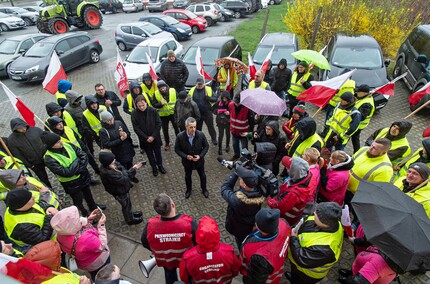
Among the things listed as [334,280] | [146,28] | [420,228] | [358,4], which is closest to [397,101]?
[358,4]

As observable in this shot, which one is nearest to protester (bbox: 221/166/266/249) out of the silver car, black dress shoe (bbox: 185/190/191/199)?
black dress shoe (bbox: 185/190/191/199)

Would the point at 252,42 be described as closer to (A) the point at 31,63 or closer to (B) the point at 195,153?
(A) the point at 31,63

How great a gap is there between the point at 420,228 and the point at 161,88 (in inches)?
203

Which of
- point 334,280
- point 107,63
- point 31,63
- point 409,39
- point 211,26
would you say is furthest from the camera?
point 211,26

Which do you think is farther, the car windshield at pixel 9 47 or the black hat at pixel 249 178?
the car windshield at pixel 9 47

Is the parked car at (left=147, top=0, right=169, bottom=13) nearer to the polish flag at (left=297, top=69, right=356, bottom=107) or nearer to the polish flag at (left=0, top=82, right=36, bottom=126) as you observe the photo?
the polish flag at (left=0, top=82, right=36, bottom=126)

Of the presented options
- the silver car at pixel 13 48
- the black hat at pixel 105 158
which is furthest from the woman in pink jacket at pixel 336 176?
the silver car at pixel 13 48

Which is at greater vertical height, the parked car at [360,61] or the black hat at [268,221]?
the black hat at [268,221]

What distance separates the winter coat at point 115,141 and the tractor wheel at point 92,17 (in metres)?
17.5

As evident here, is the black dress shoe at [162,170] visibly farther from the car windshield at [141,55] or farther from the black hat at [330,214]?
the car windshield at [141,55]

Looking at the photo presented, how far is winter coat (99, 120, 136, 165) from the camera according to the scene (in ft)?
15.2

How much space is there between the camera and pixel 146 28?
14.5 meters

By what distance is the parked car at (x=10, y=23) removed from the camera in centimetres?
2014

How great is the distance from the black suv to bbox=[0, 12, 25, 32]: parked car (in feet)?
85.5
